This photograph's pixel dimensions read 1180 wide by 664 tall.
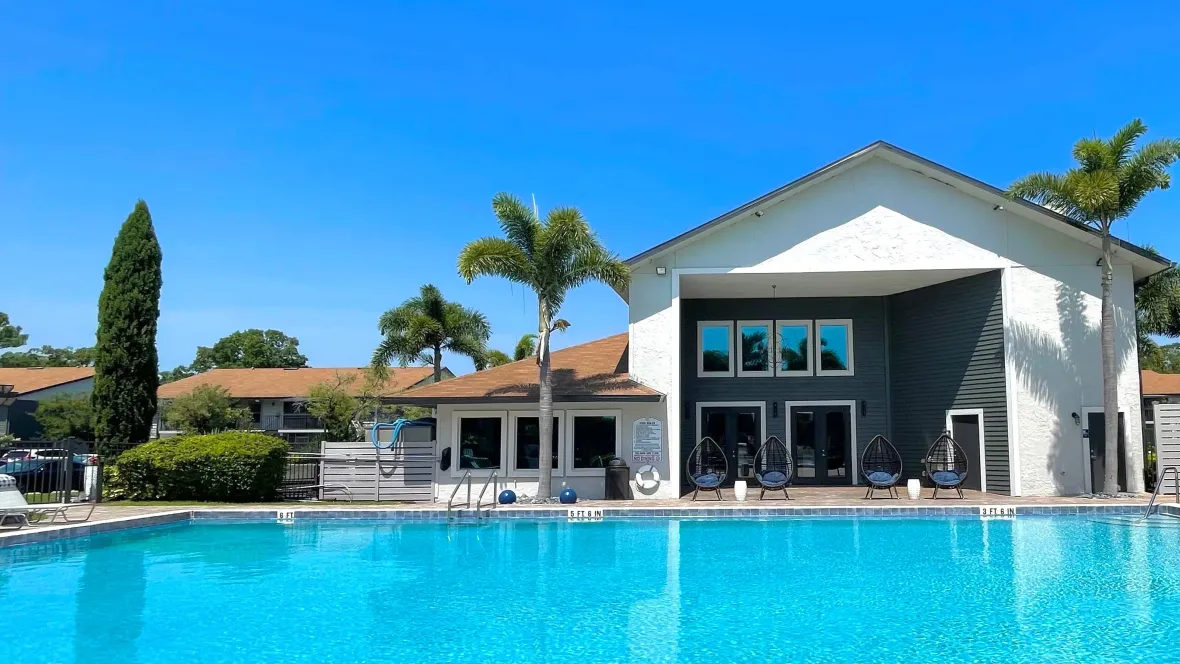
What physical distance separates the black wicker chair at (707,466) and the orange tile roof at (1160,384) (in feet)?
78.4

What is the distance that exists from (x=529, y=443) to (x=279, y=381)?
29766 mm

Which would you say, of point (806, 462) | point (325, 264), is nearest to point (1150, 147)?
point (806, 462)

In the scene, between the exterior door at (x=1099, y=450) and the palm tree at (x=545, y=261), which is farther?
the exterior door at (x=1099, y=450)

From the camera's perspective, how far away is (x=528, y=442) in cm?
1742

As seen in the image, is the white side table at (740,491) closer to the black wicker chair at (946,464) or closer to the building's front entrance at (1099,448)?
the black wicker chair at (946,464)

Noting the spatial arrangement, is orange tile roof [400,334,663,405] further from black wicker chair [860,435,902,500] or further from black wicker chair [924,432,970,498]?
black wicker chair [924,432,970,498]

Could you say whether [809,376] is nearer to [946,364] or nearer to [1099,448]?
[946,364]

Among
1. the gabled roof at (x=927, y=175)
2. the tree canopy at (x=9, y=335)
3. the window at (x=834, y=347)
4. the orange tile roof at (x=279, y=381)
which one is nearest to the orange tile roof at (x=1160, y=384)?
the gabled roof at (x=927, y=175)

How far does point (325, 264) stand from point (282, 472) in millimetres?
9164

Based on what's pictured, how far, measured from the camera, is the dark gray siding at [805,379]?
20109 mm

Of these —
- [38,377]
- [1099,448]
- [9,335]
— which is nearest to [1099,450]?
[1099,448]

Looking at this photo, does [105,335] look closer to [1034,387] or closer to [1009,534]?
[1009,534]

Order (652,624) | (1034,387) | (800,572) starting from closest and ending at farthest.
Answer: (652,624) → (800,572) → (1034,387)

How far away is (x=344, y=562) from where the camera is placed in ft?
35.9
